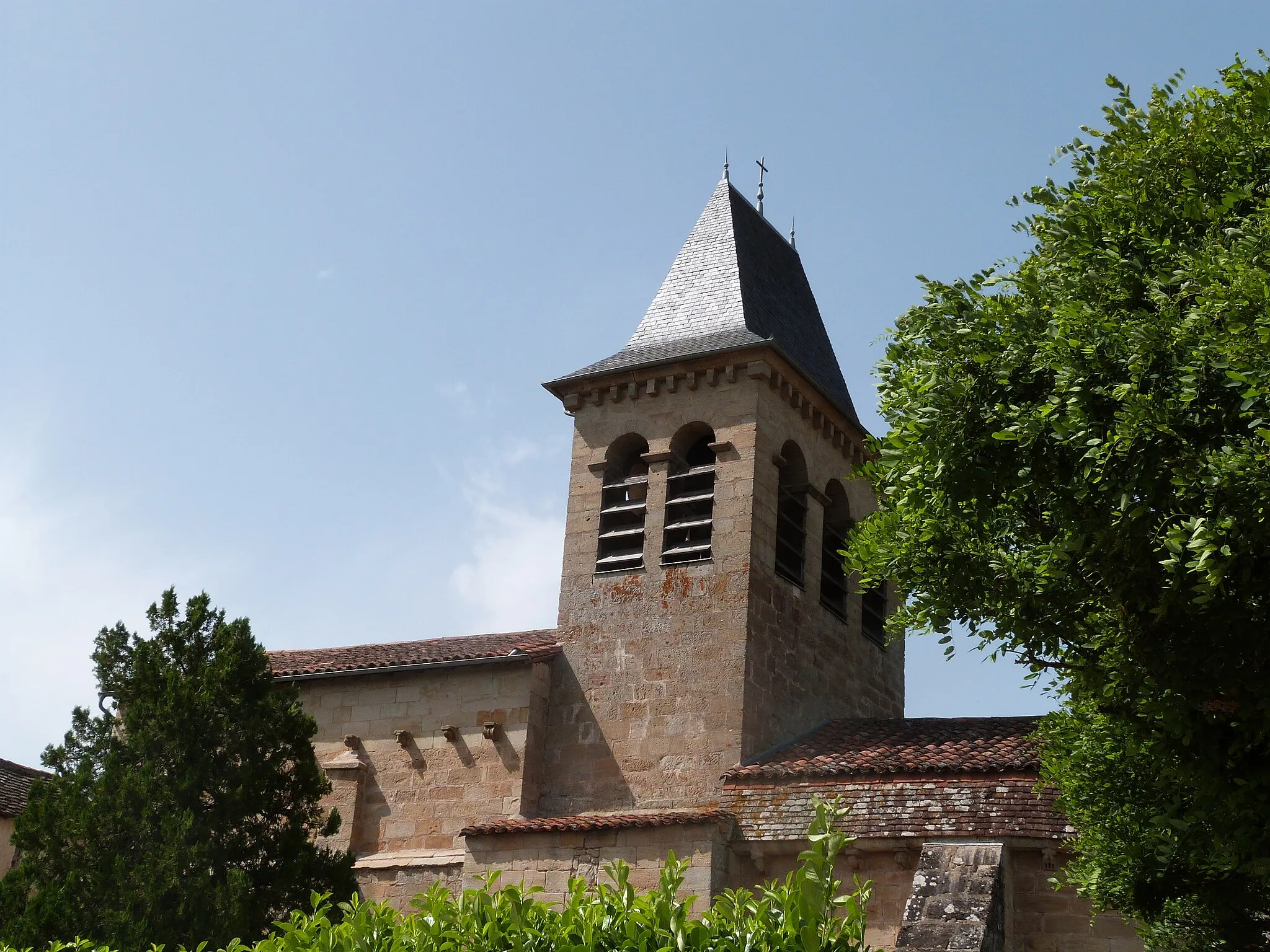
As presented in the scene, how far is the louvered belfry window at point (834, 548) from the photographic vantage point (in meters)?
20.2

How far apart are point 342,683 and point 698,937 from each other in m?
12.7

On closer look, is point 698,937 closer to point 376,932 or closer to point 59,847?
point 376,932

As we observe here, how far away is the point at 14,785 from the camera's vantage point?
22.2 meters

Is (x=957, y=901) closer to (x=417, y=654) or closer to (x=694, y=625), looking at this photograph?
(x=694, y=625)

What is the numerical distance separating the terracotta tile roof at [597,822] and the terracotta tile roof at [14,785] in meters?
7.89

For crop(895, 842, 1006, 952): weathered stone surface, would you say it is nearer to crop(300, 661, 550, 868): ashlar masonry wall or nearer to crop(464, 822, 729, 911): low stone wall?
crop(464, 822, 729, 911): low stone wall

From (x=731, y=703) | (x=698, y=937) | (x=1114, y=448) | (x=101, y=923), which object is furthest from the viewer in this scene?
(x=731, y=703)

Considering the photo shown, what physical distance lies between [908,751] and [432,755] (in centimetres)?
612

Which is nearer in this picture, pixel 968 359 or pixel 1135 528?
pixel 1135 528

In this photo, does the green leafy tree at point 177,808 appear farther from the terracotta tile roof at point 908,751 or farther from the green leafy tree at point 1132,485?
the green leafy tree at point 1132,485

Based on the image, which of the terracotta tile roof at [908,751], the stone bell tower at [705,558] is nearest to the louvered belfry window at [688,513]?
the stone bell tower at [705,558]

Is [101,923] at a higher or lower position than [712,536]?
lower

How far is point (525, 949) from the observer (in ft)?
24.3

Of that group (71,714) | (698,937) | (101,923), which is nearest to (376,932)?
(698,937)
